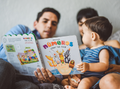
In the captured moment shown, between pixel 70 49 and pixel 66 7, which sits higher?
pixel 66 7

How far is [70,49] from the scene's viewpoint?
0.67 metres

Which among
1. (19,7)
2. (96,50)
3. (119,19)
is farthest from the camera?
(119,19)

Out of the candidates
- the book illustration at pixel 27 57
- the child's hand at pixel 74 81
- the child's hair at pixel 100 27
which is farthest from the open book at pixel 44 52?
the child's hair at pixel 100 27

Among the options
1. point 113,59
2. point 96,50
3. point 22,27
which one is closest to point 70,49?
point 96,50

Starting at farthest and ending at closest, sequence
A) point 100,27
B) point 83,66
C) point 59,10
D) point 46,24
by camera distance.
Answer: point 59,10, point 46,24, point 100,27, point 83,66

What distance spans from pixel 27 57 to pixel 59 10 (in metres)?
0.87

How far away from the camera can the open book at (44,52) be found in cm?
66

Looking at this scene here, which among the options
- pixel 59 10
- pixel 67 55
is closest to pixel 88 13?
pixel 59 10

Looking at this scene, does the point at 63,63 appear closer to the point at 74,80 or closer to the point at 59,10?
the point at 74,80

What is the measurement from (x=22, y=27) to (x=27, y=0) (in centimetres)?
47

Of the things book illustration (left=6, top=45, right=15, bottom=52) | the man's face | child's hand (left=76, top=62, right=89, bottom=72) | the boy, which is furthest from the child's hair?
book illustration (left=6, top=45, right=15, bottom=52)

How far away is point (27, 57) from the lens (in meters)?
0.72

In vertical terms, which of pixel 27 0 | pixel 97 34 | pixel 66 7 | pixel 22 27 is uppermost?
pixel 27 0

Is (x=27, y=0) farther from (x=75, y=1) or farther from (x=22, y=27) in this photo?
(x=75, y=1)
